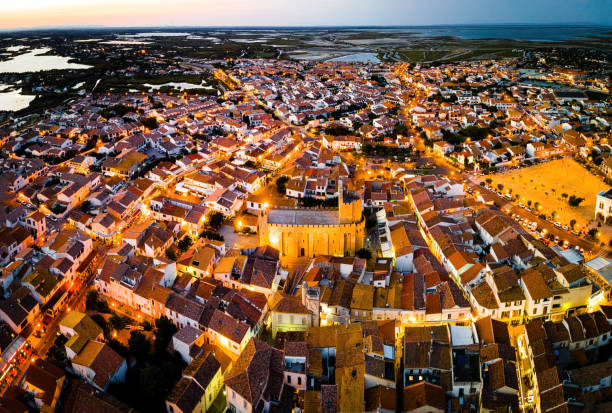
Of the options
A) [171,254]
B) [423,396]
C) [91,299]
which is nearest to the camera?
[423,396]

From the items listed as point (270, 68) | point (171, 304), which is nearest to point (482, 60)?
point (270, 68)

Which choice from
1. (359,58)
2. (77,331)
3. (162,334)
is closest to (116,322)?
Result: (77,331)

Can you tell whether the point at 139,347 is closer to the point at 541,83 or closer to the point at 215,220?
the point at 215,220

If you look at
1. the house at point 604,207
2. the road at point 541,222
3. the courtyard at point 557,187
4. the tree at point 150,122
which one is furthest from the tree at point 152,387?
the tree at point 150,122

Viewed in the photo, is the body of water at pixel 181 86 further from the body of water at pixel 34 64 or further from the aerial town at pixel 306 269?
the aerial town at pixel 306 269

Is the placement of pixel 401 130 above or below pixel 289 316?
below

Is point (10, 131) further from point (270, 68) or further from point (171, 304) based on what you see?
point (270, 68)
